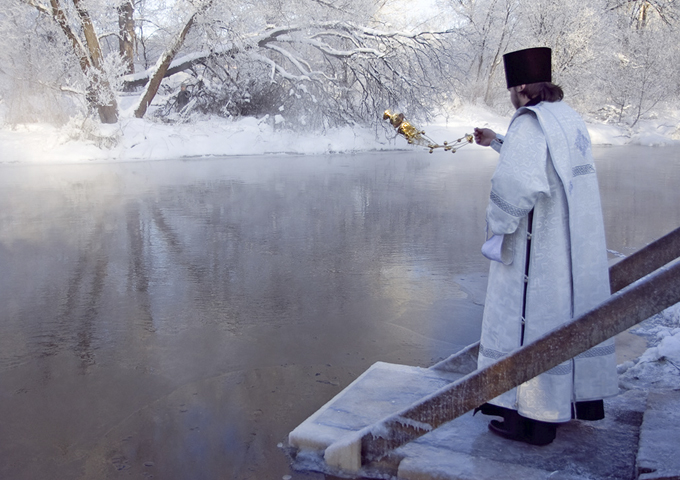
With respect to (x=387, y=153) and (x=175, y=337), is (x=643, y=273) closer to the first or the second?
(x=175, y=337)

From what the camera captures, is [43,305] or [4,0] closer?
[43,305]

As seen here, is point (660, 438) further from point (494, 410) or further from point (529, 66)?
point (529, 66)

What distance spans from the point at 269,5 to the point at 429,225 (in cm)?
1559

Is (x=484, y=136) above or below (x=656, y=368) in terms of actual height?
above

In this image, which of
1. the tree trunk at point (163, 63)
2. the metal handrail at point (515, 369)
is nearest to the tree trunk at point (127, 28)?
the tree trunk at point (163, 63)

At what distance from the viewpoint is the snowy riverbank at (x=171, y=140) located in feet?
58.2

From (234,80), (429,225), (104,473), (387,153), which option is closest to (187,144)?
(234,80)

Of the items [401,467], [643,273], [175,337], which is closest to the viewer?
[401,467]

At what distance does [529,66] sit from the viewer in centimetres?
254

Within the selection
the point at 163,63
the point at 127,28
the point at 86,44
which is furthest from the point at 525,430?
the point at 127,28

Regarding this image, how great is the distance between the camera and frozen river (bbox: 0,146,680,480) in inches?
112

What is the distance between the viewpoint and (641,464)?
2223mm

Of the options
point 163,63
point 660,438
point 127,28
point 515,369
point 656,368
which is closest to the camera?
point 515,369

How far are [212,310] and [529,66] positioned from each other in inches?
115
